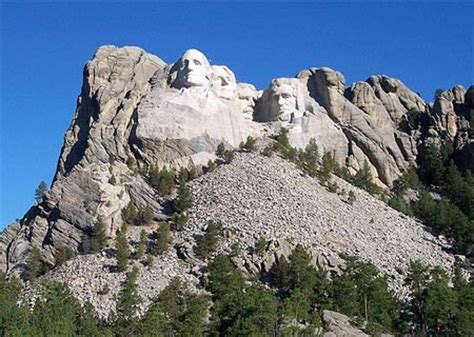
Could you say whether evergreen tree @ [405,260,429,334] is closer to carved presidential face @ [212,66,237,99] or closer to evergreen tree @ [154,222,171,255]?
evergreen tree @ [154,222,171,255]

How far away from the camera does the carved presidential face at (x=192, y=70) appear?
9956 cm

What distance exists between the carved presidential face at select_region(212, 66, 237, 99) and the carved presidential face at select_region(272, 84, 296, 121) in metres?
5.64

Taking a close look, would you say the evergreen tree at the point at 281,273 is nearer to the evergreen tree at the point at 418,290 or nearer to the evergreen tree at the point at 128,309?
the evergreen tree at the point at 418,290

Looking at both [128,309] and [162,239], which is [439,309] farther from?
[162,239]

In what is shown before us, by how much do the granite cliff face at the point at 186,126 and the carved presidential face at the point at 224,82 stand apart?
0.14 m

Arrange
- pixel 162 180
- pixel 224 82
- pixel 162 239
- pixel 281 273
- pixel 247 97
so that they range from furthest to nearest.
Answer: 1. pixel 247 97
2. pixel 224 82
3. pixel 162 180
4. pixel 162 239
5. pixel 281 273

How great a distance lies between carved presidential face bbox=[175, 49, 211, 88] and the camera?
9956cm

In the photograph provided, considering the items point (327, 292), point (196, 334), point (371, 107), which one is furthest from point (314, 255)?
point (371, 107)

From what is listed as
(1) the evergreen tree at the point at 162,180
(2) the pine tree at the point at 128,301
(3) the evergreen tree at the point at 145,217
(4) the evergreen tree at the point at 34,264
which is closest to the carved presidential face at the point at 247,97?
(1) the evergreen tree at the point at 162,180

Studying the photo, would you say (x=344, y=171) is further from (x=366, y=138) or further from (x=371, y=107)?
(x=371, y=107)

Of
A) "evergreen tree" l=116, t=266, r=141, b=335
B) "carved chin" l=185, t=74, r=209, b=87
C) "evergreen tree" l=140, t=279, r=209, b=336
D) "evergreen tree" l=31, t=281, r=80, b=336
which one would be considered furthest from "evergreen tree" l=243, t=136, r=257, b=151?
"evergreen tree" l=31, t=281, r=80, b=336

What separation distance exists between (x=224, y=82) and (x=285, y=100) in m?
8.50

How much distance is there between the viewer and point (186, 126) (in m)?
95.4

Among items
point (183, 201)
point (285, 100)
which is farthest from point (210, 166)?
point (285, 100)
